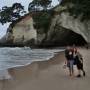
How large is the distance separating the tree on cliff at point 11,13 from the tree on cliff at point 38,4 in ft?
15.1

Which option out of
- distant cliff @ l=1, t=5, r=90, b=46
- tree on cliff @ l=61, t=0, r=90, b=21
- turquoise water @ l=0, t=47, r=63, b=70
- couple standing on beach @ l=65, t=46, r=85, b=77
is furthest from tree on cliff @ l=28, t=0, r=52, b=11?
couple standing on beach @ l=65, t=46, r=85, b=77

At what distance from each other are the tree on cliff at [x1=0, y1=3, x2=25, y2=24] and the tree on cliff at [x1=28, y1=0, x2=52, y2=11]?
15.1 ft

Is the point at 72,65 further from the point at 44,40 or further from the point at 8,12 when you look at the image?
the point at 8,12

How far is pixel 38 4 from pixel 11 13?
8.75 meters

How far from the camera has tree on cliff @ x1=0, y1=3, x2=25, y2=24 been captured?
293ft

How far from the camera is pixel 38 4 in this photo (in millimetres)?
85000

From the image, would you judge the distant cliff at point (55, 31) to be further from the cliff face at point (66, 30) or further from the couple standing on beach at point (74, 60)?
the couple standing on beach at point (74, 60)

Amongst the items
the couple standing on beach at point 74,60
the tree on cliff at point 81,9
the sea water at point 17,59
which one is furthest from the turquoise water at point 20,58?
the tree on cliff at point 81,9

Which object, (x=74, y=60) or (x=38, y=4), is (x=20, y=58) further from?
(x=38, y=4)

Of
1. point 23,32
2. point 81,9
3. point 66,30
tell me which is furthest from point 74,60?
point 23,32

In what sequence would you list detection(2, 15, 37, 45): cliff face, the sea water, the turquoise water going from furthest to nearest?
detection(2, 15, 37, 45): cliff face
the turquoise water
the sea water

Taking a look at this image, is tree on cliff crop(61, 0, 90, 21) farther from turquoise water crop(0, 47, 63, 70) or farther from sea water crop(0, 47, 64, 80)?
sea water crop(0, 47, 64, 80)

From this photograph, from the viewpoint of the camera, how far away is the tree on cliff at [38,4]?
269 feet

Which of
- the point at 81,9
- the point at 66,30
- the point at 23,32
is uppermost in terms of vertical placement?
A: the point at 81,9
